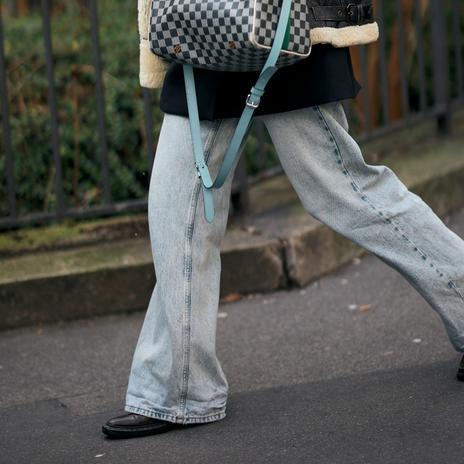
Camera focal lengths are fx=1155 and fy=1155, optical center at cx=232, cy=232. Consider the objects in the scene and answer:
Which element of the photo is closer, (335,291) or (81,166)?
(335,291)

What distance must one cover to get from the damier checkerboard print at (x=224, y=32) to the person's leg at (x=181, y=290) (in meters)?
0.27

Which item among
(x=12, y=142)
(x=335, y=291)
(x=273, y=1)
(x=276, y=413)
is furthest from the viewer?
(x=12, y=142)

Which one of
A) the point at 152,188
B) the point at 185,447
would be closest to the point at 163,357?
the point at 185,447

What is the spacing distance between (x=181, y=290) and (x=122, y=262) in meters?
1.45

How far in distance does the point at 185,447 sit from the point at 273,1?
1.20m

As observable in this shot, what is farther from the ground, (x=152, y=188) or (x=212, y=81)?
(x=212, y=81)

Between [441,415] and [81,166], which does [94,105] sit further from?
[441,415]

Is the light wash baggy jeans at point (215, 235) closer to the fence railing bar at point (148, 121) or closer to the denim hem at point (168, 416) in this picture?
the denim hem at point (168, 416)

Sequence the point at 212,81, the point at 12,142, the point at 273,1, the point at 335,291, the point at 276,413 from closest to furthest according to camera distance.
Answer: the point at 273,1 < the point at 212,81 < the point at 276,413 < the point at 335,291 < the point at 12,142

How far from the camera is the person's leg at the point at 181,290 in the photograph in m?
3.08

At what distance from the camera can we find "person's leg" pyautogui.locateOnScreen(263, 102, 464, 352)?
3.11 m

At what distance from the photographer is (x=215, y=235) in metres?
3.16

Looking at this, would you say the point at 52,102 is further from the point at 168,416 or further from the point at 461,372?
the point at 461,372

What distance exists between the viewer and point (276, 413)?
3.31m
